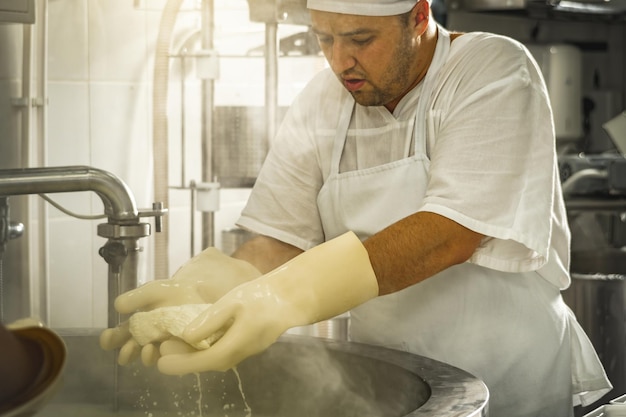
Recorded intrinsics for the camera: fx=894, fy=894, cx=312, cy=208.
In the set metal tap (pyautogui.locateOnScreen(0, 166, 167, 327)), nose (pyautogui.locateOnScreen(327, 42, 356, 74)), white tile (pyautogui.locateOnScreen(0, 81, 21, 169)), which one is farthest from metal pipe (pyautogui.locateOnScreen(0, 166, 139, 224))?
white tile (pyautogui.locateOnScreen(0, 81, 21, 169))

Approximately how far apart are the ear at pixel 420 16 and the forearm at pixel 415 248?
1.32 feet

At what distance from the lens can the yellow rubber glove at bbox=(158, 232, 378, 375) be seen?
1.24 metres

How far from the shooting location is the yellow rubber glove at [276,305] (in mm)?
1236

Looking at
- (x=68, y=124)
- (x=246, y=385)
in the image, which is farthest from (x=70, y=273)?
(x=246, y=385)

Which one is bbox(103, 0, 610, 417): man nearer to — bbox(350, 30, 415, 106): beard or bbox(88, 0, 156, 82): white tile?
bbox(350, 30, 415, 106): beard

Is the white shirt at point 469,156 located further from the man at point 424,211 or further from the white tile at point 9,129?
the white tile at point 9,129

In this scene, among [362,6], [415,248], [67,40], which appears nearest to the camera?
[415,248]

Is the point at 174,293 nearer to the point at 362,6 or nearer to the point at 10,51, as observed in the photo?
the point at 362,6

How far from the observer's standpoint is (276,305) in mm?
1276

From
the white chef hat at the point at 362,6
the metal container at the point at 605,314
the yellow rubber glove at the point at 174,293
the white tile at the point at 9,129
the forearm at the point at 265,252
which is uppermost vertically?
the white chef hat at the point at 362,6

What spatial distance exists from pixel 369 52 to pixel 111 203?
547 millimetres

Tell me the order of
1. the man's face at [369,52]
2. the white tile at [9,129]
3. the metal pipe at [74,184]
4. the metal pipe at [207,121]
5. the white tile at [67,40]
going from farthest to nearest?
the metal pipe at [207,121], the white tile at [67,40], the white tile at [9,129], the man's face at [369,52], the metal pipe at [74,184]

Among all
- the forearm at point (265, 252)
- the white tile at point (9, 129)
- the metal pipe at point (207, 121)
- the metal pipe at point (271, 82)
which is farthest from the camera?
the metal pipe at point (271, 82)

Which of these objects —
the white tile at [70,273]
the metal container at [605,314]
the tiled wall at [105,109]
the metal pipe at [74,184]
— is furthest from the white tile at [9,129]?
the metal container at [605,314]
